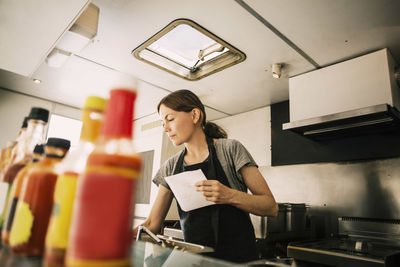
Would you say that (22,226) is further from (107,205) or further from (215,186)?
(215,186)

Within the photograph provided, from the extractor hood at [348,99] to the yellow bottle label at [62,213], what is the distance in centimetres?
174

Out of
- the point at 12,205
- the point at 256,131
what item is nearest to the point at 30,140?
the point at 12,205

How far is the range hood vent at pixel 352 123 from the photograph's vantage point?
1603mm

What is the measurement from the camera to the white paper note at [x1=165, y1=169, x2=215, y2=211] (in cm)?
104

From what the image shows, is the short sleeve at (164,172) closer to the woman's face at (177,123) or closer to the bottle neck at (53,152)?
the woman's face at (177,123)

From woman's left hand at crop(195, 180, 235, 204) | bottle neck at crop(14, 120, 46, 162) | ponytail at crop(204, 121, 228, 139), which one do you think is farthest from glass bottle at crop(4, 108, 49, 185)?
ponytail at crop(204, 121, 228, 139)

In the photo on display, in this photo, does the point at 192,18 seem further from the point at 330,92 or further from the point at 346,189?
the point at 346,189

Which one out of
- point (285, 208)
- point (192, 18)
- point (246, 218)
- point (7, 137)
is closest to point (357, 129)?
point (285, 208)

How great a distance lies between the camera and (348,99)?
1845 millimetres

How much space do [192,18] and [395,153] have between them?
1766mm

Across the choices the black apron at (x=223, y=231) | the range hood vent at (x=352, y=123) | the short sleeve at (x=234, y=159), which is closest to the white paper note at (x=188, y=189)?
the black apron at (x=223, y=231)

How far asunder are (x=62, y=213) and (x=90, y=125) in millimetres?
123

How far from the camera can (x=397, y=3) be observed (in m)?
1.37

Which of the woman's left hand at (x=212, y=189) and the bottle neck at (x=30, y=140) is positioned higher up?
the bottle neck at (x=30, y=140)
